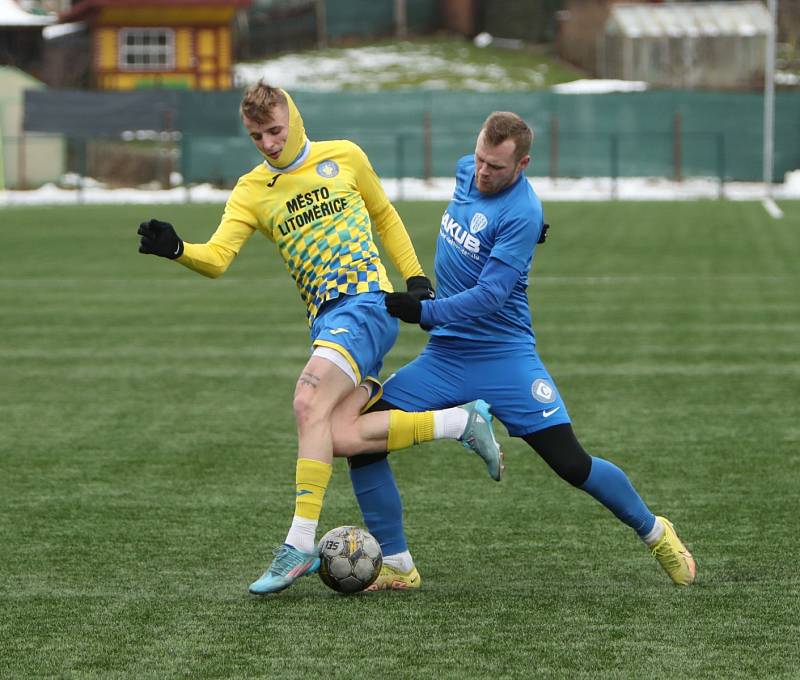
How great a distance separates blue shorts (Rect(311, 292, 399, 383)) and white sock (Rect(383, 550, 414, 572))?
74 centimetres

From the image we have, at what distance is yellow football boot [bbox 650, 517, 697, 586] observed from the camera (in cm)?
631

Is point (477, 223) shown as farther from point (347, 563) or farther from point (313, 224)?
point (347, 563)

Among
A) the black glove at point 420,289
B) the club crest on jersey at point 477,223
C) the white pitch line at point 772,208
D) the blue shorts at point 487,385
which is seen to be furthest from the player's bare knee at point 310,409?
the white pitch line at point 772,208

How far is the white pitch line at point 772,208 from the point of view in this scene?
29708 mm

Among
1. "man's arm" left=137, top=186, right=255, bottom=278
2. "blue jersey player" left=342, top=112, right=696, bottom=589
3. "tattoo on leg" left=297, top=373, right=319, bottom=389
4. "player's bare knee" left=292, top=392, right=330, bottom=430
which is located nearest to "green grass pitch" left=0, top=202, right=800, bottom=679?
"blue jersey player" left=342, top=112, right=696, bottom=589

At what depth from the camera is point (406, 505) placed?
7988 mm

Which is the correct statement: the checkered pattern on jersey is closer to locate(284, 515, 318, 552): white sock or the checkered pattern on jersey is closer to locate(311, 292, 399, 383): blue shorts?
locate(311, 292, 399, 383): blue shorts

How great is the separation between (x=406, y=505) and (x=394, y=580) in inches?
63.2

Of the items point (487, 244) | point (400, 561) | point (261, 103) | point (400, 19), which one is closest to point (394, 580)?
point (400, 561)

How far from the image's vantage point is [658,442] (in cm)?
956

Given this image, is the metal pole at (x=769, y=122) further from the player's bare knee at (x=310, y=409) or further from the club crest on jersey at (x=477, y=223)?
the player's bare knee at (x=310, y=409)

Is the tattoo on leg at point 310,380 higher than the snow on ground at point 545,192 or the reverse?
higher

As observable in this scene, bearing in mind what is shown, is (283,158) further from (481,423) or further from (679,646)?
(679,646)

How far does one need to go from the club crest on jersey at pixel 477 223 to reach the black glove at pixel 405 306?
0.39 meters
